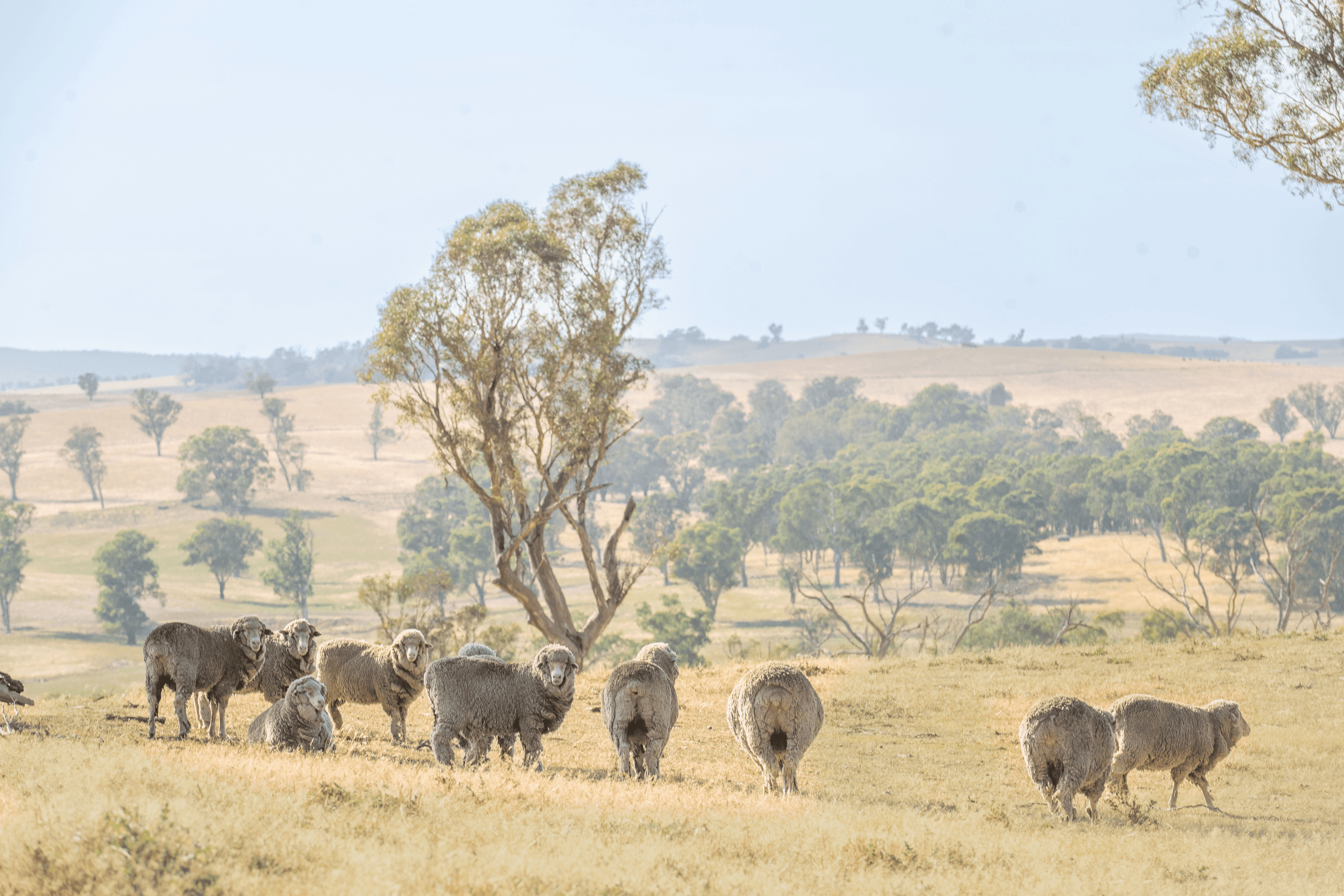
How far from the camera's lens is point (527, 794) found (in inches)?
404

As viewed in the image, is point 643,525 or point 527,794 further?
point 643,525

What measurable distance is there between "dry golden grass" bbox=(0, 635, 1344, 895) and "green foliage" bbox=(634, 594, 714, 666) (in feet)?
187

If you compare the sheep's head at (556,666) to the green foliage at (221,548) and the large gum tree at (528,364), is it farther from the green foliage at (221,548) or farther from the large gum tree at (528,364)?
the green foliage at (221,548)

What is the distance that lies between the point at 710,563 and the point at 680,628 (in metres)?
19.4

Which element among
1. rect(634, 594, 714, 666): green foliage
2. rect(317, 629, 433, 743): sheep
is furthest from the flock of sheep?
rect(634, 594, 714, 666): green foliage

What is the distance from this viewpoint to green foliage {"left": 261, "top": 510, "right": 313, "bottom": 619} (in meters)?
94.6

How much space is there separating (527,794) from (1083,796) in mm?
9032

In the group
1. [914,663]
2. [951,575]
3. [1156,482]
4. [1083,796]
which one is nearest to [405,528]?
[951,575]

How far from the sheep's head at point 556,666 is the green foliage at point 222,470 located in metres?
128

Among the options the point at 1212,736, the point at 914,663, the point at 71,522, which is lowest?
the point at 71,522

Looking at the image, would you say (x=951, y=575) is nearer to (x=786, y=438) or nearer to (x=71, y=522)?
(x=786, y=438)

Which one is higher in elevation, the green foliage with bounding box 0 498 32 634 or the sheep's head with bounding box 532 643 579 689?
the sheep's head with bounding box 532 643 579 689

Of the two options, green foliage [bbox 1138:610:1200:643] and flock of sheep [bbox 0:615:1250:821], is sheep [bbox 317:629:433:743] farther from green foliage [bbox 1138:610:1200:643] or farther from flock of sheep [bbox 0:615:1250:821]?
green foliage [bbox 1138:610:1200:643]

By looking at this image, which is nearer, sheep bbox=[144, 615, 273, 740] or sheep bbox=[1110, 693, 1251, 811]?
sheep bbox=[1110, 693, 1251, 811]
